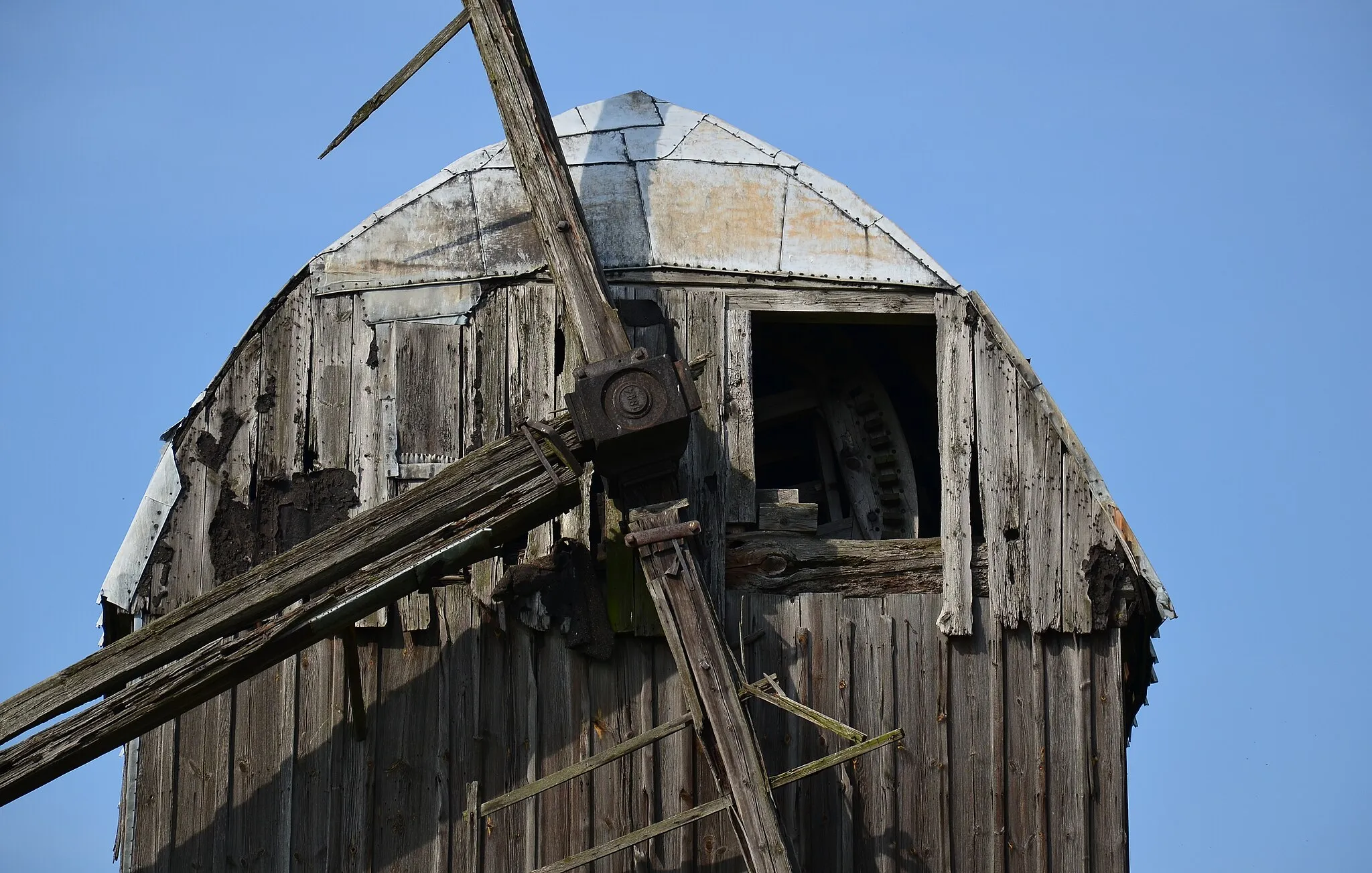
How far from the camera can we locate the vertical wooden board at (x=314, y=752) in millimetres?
7441

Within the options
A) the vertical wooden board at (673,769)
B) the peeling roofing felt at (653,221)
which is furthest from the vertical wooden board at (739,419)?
the vertical wooden board at (673,769)

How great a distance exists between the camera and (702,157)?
8805mm

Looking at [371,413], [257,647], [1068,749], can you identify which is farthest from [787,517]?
[257,647]

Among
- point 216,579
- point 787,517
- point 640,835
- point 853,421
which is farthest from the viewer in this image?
point 853,421

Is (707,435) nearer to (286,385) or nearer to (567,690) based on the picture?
(567,690)

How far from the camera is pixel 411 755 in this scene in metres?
7.55

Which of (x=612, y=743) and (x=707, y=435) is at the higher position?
(x=707, y=435)

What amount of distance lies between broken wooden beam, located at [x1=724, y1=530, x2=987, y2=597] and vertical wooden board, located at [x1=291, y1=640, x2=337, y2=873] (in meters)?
2.03

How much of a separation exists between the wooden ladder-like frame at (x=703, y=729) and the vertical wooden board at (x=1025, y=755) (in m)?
1.06

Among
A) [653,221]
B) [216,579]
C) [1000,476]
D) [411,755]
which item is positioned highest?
[653,221]

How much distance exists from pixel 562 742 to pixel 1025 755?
2271mm

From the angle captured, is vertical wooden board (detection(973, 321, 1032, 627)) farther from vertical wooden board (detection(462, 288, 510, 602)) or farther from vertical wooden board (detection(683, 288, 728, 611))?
vertical wooden board (detection(462, 288, 510, 602))

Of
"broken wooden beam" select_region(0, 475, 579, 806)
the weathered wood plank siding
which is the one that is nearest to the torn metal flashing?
the weathered wood plank siding

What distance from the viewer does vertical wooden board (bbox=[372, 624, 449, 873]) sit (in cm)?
744
